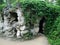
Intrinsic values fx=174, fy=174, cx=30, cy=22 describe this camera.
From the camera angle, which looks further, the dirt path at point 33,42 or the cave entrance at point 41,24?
the cave entrance at point 41,24

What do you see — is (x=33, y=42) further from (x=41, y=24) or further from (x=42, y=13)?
(x=41, y=24)

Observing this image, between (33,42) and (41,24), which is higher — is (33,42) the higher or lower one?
the lower one

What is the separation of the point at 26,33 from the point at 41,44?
1986mm

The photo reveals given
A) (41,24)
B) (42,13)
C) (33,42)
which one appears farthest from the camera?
(41,24)

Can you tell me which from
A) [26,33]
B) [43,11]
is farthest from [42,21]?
[26,33]

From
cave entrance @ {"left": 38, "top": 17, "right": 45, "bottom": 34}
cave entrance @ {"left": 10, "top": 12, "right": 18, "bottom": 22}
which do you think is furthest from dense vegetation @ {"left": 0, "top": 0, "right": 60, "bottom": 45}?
cave entrance @ {"left": 10, "top": 12, "right": 18, "bottom": 22}

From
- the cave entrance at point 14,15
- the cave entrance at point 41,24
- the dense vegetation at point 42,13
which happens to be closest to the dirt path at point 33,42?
the dense vegetation at point 42,13

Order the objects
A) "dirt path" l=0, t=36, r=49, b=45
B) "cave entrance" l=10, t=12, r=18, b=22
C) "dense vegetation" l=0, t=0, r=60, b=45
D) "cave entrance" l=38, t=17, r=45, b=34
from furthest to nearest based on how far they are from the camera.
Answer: "cave entrance" l=10, t=12, r=18, b=22, "cave entrance" l=38, t=17, r=45, b=34, "dense vegetation" l=0, t=0, r=60, b=45, "dirt path" l=0, t=36, r=49, b=45

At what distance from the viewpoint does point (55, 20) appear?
13.5 m

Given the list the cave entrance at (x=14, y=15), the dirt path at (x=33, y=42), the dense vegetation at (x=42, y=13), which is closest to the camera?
the dirt path at (x=33, y=42)

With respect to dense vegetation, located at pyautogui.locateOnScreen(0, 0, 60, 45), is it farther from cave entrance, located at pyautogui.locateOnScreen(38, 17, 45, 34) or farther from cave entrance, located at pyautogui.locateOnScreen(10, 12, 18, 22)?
cave entrance, located at pyautogui.locateOnScreen(10, 12, 18, 22)

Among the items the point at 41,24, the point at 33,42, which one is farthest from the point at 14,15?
the point at 33,42

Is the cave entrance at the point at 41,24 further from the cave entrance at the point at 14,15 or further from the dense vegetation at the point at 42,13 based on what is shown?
the cave entrance at the point at 14,15

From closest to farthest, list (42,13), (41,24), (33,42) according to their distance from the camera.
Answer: (33,42), (42,13), (41,24)
